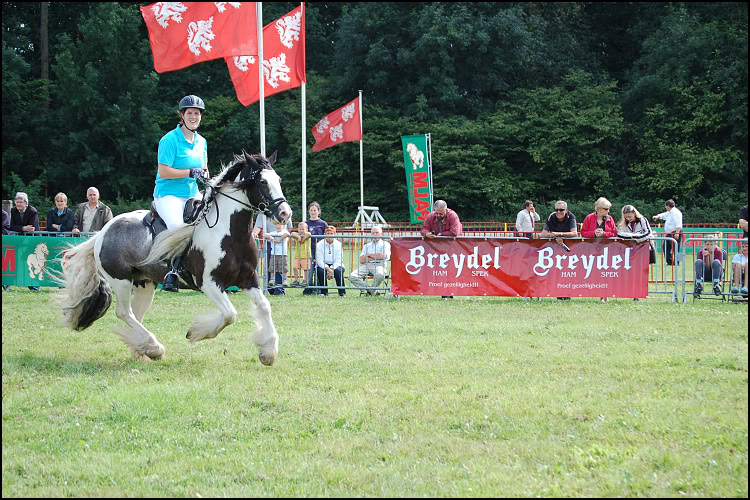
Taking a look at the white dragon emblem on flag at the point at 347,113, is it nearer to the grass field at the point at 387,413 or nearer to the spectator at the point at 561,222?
the spectator at the point at 561,222

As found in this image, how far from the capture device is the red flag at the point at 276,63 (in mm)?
19172

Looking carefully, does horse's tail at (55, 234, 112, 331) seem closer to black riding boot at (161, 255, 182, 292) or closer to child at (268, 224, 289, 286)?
black riding boot at (161, 255, 182, 292)

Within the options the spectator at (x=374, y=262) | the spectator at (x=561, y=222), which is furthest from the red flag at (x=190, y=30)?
the spectator at (x=561, y=222)

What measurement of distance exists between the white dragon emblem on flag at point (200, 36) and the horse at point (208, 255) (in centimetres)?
809

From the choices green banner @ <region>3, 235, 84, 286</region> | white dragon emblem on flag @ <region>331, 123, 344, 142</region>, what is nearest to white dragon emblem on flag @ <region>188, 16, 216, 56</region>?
green banner @ <region>3, 235, 84, 286</region>

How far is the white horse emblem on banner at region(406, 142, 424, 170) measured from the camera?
96.5ft

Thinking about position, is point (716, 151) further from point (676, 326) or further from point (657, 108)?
point (676, 326)

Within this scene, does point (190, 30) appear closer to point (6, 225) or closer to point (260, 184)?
point (6, 225)

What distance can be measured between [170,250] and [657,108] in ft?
133

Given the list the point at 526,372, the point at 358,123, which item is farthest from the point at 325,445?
the point at 358,123

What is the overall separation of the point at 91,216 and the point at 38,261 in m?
1.43

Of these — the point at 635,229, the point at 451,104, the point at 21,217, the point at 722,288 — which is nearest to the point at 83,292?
the point at 21,217

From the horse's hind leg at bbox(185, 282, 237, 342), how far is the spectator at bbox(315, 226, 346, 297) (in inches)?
299

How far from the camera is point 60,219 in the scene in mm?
17516
